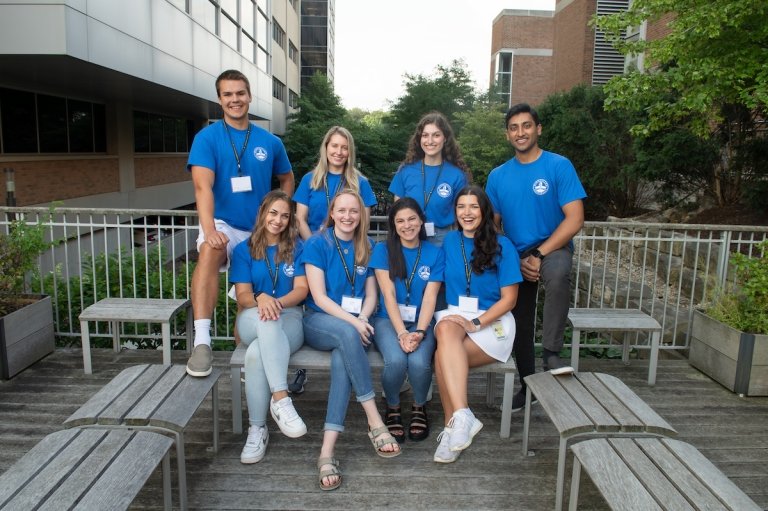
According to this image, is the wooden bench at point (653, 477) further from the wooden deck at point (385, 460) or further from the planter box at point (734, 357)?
the planter box at point (734, 357)

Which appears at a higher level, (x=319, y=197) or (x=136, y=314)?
(x=319, y=197)

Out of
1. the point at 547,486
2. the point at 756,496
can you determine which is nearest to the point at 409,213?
the point at 547,486

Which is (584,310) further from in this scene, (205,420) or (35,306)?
(35,306)

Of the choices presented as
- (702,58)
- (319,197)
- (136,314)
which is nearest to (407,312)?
(319,197)

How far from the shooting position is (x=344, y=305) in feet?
12.3

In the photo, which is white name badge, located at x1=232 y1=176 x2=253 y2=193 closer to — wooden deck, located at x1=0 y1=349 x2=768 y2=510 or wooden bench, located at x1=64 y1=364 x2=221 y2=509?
wooden bench, located at x1=64 y1=364 x2=221 y2=509

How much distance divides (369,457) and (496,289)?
4.22ft

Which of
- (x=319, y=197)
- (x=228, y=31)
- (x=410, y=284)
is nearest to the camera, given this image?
(x=410, y=284)

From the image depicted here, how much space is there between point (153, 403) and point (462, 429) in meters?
1.65

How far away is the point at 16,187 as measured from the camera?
406 inches

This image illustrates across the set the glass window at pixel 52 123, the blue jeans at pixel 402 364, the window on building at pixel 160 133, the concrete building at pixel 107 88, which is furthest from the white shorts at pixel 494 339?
the window on building at pixel 160 133

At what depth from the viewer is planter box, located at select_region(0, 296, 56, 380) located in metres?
4.44

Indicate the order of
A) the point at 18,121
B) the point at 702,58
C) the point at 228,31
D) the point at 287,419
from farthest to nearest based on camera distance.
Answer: the point at 228,31, the point at 18,121, the point at 702,58, the point at 287,419

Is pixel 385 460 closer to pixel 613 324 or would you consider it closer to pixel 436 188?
pixel 436 188
